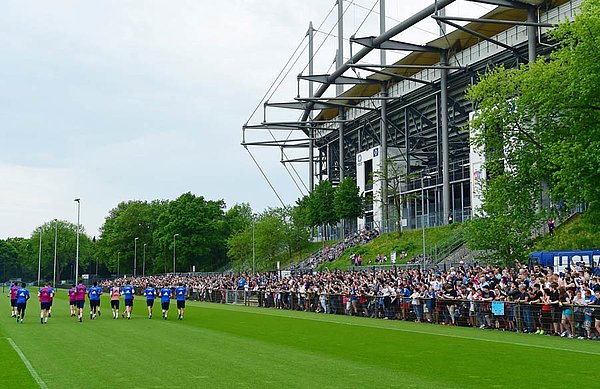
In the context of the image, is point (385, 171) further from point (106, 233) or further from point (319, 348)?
point (106, 233)

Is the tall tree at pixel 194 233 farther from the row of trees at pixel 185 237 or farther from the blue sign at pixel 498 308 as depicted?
the blue sign at pixel 498 308

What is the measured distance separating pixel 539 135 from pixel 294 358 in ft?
78.3

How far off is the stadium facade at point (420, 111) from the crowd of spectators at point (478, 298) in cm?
1225

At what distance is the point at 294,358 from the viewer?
16.9 meters

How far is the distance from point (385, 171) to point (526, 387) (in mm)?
61592

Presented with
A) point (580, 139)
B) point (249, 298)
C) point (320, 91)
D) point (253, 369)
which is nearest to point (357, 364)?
point (253, 369)

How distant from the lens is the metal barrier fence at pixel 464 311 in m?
21.1

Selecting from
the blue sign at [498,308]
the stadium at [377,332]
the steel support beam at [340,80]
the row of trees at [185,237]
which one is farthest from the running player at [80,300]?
the row of trees at [185,237]

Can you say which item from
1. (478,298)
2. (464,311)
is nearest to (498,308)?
(478,298)

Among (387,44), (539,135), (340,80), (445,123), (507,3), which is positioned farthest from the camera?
(340,80)

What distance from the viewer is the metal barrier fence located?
69.4 ft

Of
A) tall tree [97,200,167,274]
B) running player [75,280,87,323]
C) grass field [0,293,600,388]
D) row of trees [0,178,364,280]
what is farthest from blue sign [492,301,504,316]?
tall tree [97,200,167,274]

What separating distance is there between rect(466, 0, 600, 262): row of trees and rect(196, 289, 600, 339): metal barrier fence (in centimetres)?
835

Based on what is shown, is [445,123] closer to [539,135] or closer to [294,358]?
[539,135]
